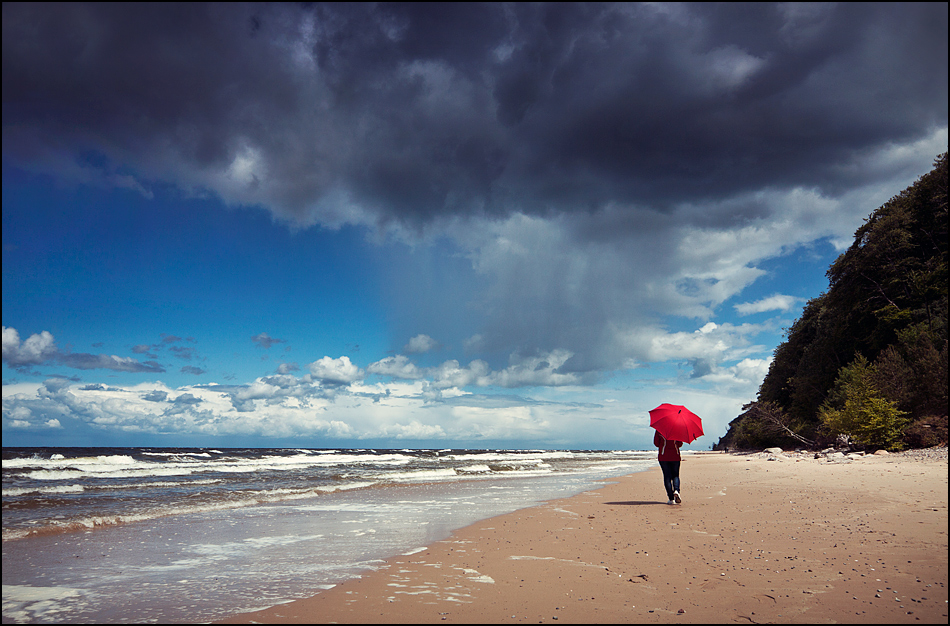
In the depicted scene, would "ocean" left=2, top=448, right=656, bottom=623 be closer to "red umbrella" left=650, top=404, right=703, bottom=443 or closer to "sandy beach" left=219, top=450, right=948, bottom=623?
"sandy beach" left=219, top=450, right=948, bottom=623

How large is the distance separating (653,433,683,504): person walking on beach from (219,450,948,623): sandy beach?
1596 millimetres

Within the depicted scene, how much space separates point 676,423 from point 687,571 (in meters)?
6.11

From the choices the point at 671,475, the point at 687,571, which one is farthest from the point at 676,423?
the point at 687,571

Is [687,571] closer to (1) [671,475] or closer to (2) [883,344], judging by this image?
(1) [671,475]

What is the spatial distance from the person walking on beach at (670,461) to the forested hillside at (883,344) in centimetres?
951

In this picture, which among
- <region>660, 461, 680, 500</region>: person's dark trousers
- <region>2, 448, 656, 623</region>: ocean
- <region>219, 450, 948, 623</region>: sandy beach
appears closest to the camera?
<region>219, 450, 948, 623</region>: sandy beach

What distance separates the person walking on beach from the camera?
429 inches

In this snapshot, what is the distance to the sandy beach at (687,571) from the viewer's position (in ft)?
13.6

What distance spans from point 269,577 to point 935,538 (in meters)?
7.70

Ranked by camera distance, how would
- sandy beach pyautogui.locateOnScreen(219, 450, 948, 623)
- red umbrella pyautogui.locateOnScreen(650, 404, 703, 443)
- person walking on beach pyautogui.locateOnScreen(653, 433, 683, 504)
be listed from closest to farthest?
sandy beach pyautogui.locateOnScreen(219, 450, 948, 623) < red umbrella pyautogui.locateOnScreen(650, 404, 703, 443) < person walking on beach pyautogui.locateOnScreen(653, 433, 683, 504)

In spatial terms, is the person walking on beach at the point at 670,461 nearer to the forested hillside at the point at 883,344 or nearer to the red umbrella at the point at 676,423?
the red umbrella at the point at 676,423

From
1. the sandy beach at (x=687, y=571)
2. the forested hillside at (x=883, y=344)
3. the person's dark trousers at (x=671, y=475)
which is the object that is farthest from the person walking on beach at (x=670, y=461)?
the forested hillside at (x=883, y=344)

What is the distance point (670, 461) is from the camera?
1098cm

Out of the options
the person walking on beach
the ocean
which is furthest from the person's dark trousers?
the ocean
